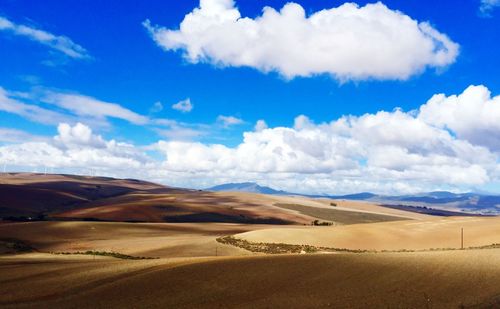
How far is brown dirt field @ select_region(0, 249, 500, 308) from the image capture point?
23.2 m

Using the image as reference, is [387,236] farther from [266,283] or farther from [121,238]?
[266,283]

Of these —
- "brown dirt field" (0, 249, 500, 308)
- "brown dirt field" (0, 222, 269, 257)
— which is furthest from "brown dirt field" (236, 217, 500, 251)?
"brown dirt field" (0, 249, 500, 308)

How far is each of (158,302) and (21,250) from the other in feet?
152

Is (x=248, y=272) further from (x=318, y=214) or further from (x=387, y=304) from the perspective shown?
(x=318, y=214)

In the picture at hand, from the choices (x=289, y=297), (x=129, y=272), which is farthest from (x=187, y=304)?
(x=129, y=272)

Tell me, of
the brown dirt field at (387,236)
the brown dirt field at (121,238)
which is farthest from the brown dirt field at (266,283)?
the brown dirt field at (387,236)

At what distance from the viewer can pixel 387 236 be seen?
2950 inches

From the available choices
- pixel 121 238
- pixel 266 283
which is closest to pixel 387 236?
pixel 121 238

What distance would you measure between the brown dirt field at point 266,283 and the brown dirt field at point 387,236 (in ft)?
108

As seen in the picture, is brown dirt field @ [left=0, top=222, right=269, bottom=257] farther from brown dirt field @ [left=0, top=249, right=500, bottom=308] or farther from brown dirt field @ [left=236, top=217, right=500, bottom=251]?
brown dirt field @ [left=0, top=249, right=500, bottom=308]

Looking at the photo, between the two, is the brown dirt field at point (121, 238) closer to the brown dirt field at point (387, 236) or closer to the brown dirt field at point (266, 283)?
the brown dirt field at point (387, 236)

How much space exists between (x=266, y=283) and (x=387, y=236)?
52.5 meters

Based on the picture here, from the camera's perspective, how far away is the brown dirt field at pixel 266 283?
76.0ft

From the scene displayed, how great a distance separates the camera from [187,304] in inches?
901
